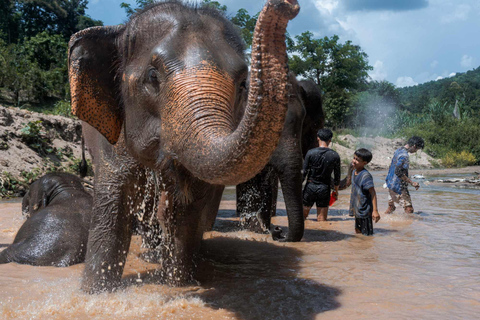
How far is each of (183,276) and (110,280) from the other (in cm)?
66

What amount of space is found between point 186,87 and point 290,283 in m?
2.20

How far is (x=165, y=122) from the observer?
2.90 m

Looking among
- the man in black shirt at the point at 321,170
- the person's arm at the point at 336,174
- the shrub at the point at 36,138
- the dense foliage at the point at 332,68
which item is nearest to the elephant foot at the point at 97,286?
the man in black shirt at the point at 321,170

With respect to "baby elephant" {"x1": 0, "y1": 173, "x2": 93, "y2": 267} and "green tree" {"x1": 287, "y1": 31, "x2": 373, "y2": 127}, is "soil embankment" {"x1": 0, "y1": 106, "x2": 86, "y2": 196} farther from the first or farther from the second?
"green tree" {"x1": 287, "y1": 31, "x2": 373, "y2": 127}

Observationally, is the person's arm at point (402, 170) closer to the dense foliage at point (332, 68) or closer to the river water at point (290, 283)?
the river water at point (290, 283)

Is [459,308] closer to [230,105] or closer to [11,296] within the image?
[230,105]

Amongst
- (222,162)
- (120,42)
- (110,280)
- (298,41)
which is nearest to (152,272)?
(110,280)

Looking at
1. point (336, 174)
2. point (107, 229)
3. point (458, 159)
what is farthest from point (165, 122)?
point (458, 159)

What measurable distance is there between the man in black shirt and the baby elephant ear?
4.60 metres

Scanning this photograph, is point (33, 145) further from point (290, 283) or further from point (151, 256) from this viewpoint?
point (290, 283)

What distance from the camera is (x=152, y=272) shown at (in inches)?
172

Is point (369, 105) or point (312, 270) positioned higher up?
point (369, 105)

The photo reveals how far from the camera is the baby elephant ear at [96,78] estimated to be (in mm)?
3361

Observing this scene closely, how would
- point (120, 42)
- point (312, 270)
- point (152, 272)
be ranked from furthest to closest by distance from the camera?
point (312, 270) < point (152, 272) < point (120, 42)
